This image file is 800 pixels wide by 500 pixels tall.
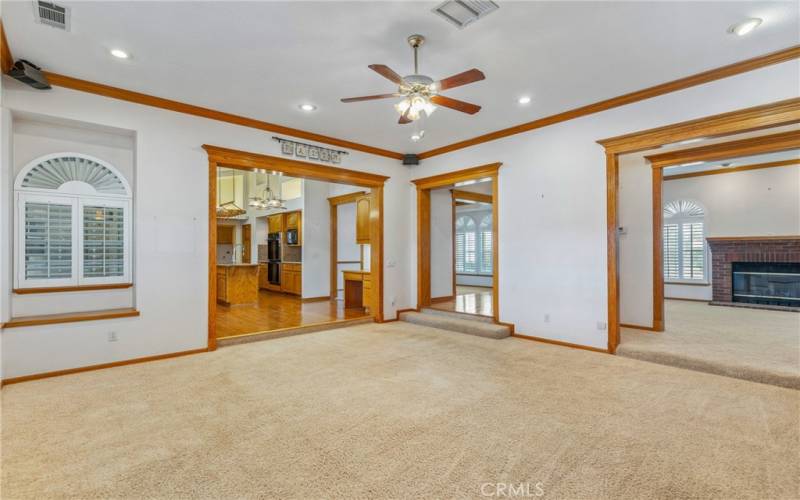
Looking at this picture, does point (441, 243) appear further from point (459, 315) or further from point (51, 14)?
point (51, 14)

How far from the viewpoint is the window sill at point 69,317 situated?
12.2ft

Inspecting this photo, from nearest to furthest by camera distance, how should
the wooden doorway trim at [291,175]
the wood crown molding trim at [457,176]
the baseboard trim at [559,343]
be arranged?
the baseboard trim at [559,343] < the wooden doorway trim at [291,175] < the wood crown molding trim at [457,176]

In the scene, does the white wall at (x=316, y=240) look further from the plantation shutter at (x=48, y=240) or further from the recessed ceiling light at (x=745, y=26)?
the recessed ceiling light at (x=745, y=26)

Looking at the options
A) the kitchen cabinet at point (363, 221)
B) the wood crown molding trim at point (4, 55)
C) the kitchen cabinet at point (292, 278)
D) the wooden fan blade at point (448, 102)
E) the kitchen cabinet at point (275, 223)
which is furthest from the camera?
→ the kitchen cabinet at point (275, 223)

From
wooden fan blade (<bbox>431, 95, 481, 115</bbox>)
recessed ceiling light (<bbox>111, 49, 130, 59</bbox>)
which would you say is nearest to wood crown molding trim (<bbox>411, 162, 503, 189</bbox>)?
wooden fan blade (<bbox>431, 95, 481, 115</bbox>)

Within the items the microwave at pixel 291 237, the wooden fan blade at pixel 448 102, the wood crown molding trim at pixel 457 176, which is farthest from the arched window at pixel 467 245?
the wooden fan blade at pixel 448 102

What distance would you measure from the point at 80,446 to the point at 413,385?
8.12ft

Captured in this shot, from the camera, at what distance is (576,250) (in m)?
4.90

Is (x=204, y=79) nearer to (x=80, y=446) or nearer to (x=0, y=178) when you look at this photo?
(x=0, y=178)

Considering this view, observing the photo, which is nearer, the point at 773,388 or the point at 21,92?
the point at 773,388

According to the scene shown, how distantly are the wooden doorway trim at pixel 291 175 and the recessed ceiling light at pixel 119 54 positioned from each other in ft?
4.38

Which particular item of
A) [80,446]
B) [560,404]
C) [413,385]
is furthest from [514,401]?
[80,446]

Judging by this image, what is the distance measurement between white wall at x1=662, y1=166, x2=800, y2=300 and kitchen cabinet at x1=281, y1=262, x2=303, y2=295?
9.11 metres

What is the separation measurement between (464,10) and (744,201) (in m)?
8.70
